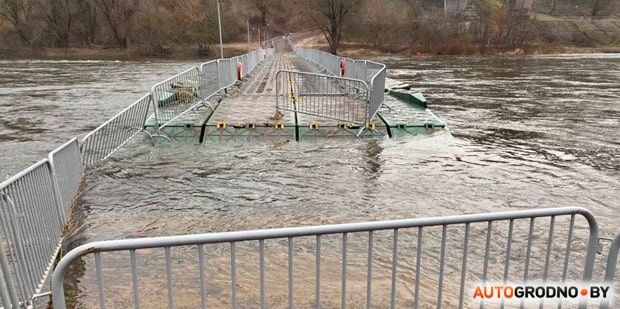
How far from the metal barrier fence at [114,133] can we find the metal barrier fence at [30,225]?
214 centimetres

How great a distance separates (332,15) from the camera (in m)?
72.3

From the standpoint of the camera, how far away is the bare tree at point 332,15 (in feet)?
234

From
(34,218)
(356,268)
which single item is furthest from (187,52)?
(356,268)

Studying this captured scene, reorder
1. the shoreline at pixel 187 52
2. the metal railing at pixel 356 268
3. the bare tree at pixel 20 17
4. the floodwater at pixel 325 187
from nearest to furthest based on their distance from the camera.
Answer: the metal railing at pixel 356 268 → the floodwater at pixel 325 187 → the shoreline at pixel 187 52 → the bare tree at pixel 20 17

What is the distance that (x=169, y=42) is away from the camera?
76.9 metres

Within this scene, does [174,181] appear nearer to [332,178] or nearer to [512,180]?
[332,178]

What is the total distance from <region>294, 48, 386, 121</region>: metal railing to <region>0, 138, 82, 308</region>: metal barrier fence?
7.20 meters

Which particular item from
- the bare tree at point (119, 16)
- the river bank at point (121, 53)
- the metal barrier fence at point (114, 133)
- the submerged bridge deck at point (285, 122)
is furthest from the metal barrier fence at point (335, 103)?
the bare tree at point (119, 16)

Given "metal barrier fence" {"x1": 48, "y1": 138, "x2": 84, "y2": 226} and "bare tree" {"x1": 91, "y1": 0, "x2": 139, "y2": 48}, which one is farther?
"bare tree" {"x1": 91, "y1": 0, "x2": 139, "y2": 48}

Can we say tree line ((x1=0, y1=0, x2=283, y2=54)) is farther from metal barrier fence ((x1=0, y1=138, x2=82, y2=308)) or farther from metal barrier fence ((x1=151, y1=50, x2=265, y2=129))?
metal barrier fence ((x1=0, y1=138, x2=82, y2=308))

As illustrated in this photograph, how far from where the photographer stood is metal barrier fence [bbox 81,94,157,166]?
26.9ft

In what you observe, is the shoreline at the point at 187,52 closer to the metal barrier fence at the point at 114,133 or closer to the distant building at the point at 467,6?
the distant building at the point at 467,6

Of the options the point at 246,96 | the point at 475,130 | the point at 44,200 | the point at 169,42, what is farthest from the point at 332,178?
the point at 169,42

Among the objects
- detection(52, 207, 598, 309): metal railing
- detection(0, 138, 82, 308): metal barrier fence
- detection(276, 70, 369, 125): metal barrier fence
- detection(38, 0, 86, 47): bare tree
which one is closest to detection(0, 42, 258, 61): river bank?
detection(38, 0, 86, 47): bare tree
